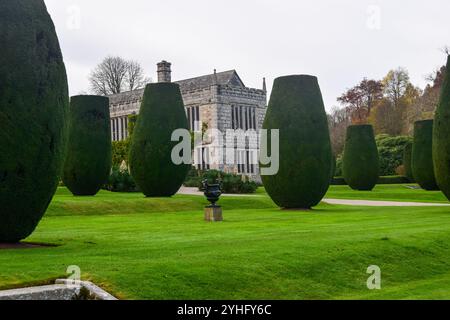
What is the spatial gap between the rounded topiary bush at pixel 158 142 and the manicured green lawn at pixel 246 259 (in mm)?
12050

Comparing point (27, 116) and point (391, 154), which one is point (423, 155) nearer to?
point (391, 154)

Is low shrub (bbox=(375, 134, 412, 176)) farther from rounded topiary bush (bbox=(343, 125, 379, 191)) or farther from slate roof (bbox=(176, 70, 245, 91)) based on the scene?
slate roof (bbox=(176, 70, 245, 91))

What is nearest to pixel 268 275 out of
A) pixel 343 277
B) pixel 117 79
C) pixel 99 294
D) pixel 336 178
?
pixel 343 277

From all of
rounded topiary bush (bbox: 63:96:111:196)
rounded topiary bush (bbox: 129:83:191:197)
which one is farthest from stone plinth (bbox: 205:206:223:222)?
rounded topiary bush (bbox: 63:96:111:196)

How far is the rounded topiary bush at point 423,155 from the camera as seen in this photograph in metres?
37.3

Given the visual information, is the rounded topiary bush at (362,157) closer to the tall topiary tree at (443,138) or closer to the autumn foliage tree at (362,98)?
the tall topiary tree at (443,138)

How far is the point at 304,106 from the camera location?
24.6 meters

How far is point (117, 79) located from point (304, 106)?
59.0 metres

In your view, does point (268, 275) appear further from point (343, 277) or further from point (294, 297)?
point (343, 277)

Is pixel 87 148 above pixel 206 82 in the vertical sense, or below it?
below

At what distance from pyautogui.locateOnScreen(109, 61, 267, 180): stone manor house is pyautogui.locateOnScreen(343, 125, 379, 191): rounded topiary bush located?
759 inches

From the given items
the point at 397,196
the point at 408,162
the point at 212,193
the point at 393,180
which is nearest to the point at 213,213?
the point at 212,193

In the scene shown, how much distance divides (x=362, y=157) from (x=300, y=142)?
17823 mm

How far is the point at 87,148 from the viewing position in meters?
31.0
